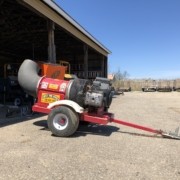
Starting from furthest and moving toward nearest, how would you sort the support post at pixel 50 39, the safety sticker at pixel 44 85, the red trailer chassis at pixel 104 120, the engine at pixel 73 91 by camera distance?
the support post at pixel 50 39 → the safety sticker at pixel 44 85 → the engine at pixel 73 91 → the red trailer chassis at pixel 104 120

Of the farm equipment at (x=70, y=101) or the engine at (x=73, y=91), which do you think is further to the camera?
the engine at (x=73, y=91)

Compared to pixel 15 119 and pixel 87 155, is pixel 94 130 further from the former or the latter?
pixel 15 119

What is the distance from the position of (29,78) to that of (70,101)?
1.77 meters

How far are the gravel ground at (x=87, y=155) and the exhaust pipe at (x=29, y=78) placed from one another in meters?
1.19

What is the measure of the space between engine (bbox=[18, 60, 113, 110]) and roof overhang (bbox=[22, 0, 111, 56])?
446cm

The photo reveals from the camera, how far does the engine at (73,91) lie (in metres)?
9.09

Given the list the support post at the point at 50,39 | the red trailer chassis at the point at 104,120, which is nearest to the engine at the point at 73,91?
the red trailer chassis at the point at 104,120

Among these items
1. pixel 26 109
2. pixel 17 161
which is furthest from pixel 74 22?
pixel 17 161

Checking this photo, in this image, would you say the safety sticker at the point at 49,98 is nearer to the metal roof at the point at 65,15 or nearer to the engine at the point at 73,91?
the engine at the point at 73,91

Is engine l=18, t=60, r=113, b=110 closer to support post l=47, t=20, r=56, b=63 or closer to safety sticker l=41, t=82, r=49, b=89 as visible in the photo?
safety sticker l=41, t=82, r=49, b=89

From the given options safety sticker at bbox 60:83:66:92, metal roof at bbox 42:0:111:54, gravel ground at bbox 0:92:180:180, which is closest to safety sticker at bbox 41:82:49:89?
safety sticker at bbox 60:83:66:92

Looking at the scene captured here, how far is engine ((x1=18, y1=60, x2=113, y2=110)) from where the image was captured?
29.8ft

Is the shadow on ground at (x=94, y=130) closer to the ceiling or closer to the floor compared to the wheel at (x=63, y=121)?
closer to the floor

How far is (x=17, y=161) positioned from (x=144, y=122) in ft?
→ 22.7
